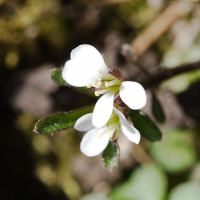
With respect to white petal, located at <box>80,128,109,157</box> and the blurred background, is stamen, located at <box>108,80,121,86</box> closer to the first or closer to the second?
white petal, located at <box>80,128,109,157</box>

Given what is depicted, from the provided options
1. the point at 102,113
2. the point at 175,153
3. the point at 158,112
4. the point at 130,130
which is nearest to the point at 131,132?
the point at 130,130

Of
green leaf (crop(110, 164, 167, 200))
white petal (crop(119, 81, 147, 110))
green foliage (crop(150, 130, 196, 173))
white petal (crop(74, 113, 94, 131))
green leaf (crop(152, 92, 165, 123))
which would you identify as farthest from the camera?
green foliage (crop(150, 130, 196, 173))

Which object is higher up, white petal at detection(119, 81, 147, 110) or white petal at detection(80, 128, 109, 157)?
white petal at detection(119, 81, 147, 110)

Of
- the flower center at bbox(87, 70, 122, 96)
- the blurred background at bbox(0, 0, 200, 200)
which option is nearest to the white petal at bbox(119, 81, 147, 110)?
the flower center at bbox(87, 70, 122, 96)

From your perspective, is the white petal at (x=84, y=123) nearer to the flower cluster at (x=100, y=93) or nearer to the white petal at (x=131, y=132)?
the flower cluster at (x=100, y=93)

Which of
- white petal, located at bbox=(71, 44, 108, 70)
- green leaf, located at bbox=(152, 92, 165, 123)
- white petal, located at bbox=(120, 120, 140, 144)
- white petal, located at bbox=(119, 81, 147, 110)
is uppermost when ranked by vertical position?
white petal, located at bbox=(71, 44, 108, 70)

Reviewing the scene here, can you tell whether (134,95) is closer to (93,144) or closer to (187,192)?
(93,144)

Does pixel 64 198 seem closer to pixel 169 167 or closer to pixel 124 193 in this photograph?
pixel 124 193

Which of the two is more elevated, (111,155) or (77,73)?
(77,73)
